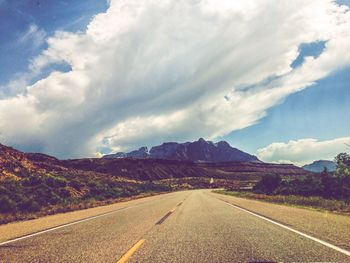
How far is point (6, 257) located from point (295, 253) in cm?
542

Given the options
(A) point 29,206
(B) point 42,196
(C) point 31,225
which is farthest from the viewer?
(B) point 42,196

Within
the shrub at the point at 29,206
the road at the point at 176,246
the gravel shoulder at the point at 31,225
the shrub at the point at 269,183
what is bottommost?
the road at the point at 176,246

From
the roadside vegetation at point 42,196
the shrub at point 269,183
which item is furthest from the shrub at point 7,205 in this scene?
the shrub at point 269,183

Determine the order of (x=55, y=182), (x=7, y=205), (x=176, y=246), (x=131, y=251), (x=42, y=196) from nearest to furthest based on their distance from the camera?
(x=131, y=251), (x=176, y=246), (x=7, y=205), (x=42, y=196), (x=55, y=182)

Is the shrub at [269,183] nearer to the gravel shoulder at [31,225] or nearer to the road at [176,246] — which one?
the gravel shoulder at [31,225]

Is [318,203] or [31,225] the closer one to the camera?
[31,225]

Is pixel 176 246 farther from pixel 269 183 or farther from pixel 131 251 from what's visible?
pixel 269 183

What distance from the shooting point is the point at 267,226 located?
31.8 feet

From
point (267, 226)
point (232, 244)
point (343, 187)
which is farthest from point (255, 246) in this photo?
point (343, 187)

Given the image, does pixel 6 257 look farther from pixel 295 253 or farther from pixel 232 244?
pixel 295 253

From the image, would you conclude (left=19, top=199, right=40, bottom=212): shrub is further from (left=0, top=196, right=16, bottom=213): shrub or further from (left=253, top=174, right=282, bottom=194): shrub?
(left=253, top=174, right=282, bottom=194): shrub

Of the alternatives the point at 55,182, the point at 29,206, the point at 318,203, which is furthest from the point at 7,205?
the point at 318,203

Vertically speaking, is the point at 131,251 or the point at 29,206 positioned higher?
the point at 29,206

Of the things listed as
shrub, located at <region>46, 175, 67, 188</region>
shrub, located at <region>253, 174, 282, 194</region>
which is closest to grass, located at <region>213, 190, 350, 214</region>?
shrub, located at <region>46, 175, 67, 188</region>
